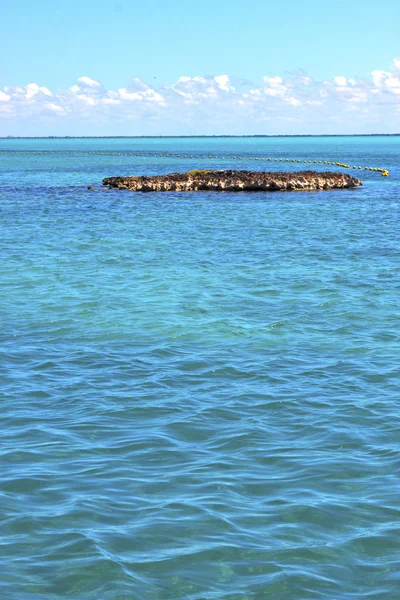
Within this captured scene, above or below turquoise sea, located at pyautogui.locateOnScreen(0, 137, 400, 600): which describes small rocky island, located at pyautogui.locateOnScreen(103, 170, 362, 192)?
above

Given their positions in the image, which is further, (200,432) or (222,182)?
(222,182)

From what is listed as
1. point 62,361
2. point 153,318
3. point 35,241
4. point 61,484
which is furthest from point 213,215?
point 61,484

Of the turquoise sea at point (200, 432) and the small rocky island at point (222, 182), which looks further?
the small rocky island at point (222, 182)

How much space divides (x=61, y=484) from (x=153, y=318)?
9822 mm

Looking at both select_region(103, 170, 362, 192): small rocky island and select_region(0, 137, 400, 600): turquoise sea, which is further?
select_region(103, 170, 362, 192): small rocky island

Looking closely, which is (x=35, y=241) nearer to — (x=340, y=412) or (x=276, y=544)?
(x=340, y=412)

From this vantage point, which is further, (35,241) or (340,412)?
(35,241)

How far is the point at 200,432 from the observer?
41.9 feet

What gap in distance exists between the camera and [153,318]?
66.9 feet

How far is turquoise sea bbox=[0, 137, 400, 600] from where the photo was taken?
880 cm

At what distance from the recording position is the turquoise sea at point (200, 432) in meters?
8.80

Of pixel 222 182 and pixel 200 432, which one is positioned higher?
pixel 222 182

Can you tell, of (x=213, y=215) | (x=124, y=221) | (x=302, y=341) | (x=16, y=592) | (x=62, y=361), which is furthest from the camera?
(x=213, y=215)

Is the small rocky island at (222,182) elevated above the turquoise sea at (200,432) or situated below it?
above
